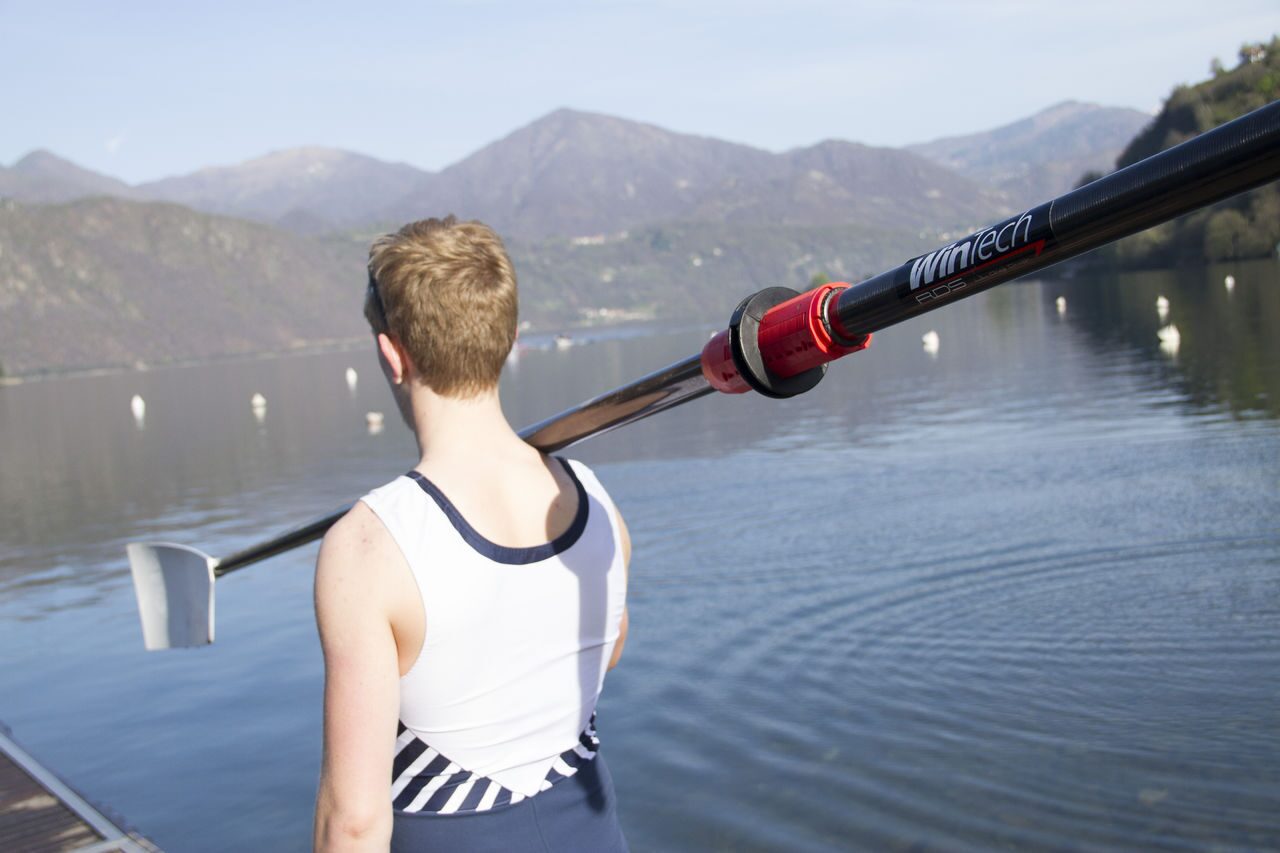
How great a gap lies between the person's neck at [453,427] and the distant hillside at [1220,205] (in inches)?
3244

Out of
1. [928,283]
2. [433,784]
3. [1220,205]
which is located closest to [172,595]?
[433,784]

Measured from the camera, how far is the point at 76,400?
8806 cm

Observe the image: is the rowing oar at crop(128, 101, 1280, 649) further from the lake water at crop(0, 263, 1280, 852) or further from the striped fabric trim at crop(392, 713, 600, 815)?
the lake water at crop(0, 263, 1280, 852)

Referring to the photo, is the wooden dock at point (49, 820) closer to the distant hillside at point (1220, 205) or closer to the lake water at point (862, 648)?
the lake water at point (862, 648)

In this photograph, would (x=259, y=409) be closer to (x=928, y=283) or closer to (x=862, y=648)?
(x=862, y=648)

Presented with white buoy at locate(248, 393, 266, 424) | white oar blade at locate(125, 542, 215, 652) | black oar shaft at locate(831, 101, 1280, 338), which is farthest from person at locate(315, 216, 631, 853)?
white buoy at locate(248, 393, 266, 424)

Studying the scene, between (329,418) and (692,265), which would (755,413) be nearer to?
(329,418)

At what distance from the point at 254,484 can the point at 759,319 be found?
92.8 feet

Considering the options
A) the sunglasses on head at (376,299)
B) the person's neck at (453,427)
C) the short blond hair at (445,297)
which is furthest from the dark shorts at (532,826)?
the sunglasses on head at (376,299)

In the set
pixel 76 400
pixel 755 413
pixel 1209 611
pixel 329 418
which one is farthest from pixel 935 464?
pixel 76 400

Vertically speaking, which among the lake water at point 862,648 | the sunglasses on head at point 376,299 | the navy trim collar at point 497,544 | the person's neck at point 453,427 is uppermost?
the sunglasses on head at point 376,299

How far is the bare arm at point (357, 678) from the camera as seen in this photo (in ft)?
7.70

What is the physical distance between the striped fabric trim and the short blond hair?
2.57ft

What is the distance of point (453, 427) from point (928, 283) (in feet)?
3.57
